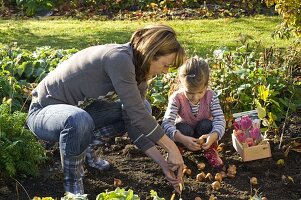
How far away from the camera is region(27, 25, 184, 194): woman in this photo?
3451 mm

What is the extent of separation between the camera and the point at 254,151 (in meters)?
4.24

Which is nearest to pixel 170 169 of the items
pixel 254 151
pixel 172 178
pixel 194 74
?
pixel 172 178

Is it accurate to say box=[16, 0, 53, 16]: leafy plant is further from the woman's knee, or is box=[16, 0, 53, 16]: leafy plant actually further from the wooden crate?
the woman's knee

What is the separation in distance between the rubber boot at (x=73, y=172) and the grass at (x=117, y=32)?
3628 millimetres

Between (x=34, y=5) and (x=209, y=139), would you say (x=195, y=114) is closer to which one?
(x=209, y=139)

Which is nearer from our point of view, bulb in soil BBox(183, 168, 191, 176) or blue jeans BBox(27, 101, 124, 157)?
blue jeans BBox(27, 101, 124, 157)

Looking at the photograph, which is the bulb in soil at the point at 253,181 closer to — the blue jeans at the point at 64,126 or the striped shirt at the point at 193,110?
the striped shirt at the point at 193,110

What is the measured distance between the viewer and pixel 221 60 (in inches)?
212

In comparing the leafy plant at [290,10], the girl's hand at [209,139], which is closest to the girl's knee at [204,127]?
the girl's hand at [209,139]

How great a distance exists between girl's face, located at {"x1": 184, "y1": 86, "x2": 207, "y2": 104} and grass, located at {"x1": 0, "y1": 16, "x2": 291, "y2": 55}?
8.80 feet

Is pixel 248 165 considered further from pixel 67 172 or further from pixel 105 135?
pixel 67 172

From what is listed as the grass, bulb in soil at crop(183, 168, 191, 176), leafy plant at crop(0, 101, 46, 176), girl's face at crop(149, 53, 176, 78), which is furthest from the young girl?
the grass

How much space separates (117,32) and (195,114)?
4291mm

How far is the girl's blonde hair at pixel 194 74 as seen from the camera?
161 inches
